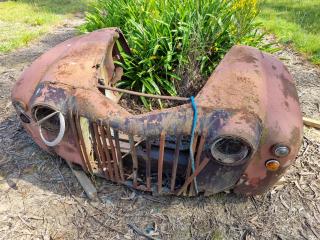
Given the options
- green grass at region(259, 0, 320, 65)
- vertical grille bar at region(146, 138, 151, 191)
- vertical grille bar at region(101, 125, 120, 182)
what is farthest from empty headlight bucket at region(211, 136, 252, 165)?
green grass at region(259, 0, 320, 65)

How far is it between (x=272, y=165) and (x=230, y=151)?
0.32m

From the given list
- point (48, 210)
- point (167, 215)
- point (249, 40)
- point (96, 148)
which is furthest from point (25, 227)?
point (249, 40)

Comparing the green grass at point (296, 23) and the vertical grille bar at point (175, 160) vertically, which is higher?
the vertical grille bar at point (175, 160)

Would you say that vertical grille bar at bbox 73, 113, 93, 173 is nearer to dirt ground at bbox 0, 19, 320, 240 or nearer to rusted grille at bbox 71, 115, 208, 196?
rusted grille at bbox 71, 115, 208, 196

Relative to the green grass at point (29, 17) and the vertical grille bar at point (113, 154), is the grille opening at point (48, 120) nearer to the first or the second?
the vertical grille bar at point (113, 154)

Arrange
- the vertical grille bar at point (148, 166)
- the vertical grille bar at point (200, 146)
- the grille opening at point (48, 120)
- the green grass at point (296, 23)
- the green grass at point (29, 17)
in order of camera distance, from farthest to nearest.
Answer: the green grass at point (29, 17), the green grass at point (296, 23), the grille opening at point (48, 120), the vertical grille bar at point (148, 166), the vertical grille bar at point (200, 146)

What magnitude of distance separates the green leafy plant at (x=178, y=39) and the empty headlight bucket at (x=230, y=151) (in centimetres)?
156

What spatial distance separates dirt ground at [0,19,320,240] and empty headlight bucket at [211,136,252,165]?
0.61 m

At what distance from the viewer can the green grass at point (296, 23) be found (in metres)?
5.52

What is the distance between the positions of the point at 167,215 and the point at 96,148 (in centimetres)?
74

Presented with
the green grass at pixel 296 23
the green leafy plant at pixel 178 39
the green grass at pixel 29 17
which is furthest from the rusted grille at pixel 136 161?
the green grass at pixel 29 17

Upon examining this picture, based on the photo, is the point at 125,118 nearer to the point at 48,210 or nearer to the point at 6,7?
the point at 48,210

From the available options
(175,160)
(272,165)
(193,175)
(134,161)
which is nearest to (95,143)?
(134,161)

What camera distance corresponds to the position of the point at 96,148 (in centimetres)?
239
